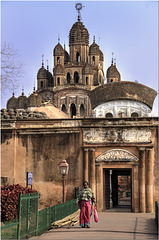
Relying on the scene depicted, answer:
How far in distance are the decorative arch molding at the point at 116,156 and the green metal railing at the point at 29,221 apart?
19.6 feet

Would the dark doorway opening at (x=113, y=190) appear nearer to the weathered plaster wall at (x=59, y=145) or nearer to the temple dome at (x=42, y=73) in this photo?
the weathered plaster wall at (x=59, y=145)

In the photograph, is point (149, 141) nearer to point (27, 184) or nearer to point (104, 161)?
point (104, 161)

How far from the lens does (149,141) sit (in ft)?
59.9

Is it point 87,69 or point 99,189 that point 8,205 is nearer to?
point 99,189

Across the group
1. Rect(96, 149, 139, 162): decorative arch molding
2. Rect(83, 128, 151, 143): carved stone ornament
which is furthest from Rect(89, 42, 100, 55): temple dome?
Rect(96, 149, 139, 162): decorative arch molding

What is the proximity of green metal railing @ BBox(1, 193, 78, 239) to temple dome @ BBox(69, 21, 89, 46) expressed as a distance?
52.4 m

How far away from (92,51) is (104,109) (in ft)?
122

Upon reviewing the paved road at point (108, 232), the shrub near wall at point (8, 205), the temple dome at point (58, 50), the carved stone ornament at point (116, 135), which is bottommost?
the paved road at point (108, 232)

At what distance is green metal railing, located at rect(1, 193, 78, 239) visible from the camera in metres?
9.12

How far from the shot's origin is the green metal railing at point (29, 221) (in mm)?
9116

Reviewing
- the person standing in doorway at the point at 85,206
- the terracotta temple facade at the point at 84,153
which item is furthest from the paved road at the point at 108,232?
A: the terracotta temple facade at the point at 84,153

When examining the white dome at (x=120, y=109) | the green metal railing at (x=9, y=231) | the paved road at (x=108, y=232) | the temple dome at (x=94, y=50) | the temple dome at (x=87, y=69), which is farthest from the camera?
Answer: the temple dome at (x=94, y=50)

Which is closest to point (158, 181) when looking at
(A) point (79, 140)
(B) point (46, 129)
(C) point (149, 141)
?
(C) point (149, 141)

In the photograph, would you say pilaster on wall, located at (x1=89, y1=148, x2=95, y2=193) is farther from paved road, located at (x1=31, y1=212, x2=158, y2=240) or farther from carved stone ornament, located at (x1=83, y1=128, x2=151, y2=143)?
paved road, located at (x1=31, y1=212, x2=158, y2=240)
